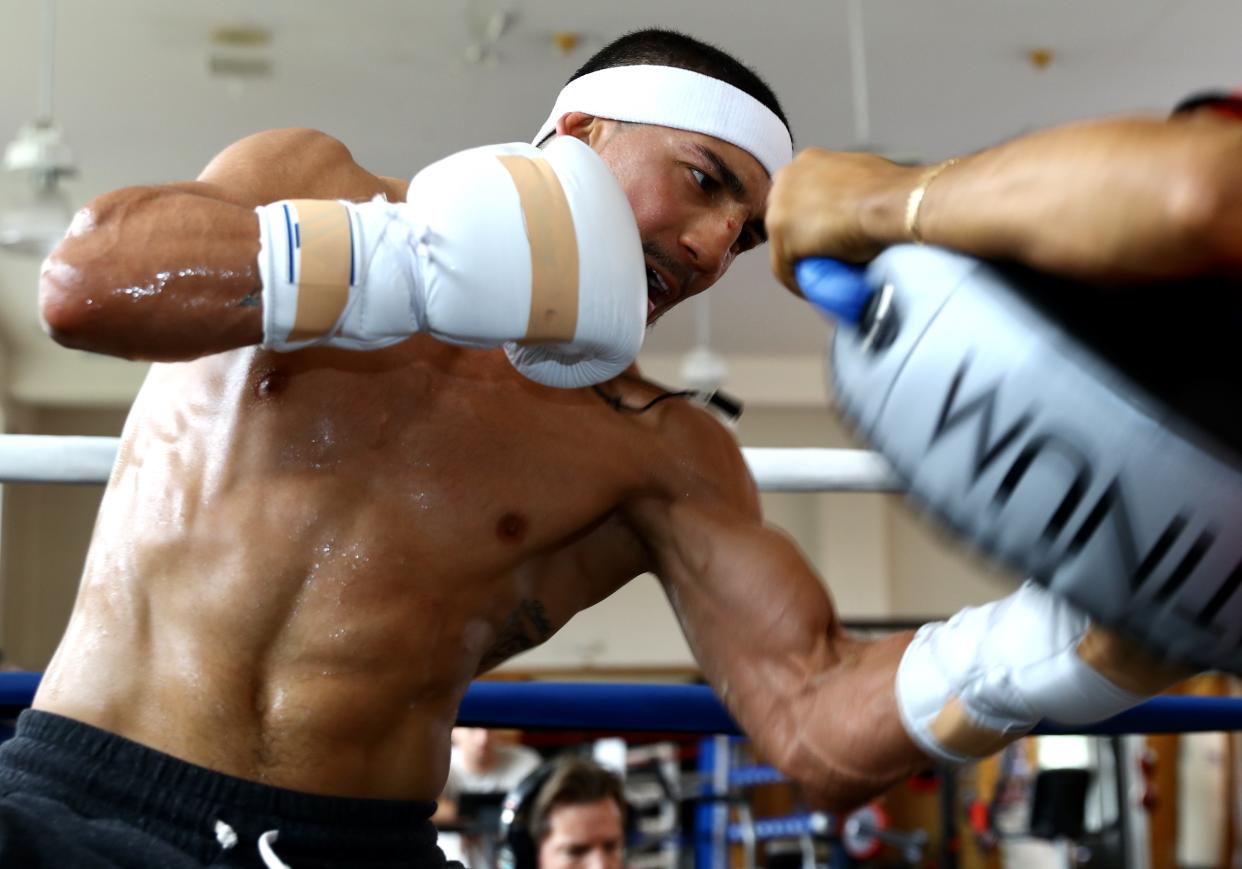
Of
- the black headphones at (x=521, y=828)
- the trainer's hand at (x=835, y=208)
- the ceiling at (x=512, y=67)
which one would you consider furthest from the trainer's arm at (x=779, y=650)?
the ceiling at (x=512, y=67)

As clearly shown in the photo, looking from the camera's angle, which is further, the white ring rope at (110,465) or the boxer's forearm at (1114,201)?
the white ring rope at (110,465)

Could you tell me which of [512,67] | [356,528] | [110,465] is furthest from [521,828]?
[512,67]

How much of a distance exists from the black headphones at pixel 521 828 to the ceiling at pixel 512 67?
283cm

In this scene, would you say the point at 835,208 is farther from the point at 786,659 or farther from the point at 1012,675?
the point at 786,659

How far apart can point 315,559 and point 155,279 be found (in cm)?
34

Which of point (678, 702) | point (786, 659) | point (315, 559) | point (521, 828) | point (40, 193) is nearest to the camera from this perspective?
point (315, 559)

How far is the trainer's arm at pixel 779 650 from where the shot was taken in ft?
4.11

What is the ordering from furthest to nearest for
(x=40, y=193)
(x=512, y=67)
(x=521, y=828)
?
(x=512, y=67) → (x=40, y=193) → (x=521, y=828)

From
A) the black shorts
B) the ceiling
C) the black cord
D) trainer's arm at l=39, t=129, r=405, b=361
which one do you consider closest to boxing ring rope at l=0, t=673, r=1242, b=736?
the black cord

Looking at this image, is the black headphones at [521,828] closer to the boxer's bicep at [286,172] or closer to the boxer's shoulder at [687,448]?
the boxer's shoulder at [687,448]

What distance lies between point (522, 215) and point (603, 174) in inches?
5.1

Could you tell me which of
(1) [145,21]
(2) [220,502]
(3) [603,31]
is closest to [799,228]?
(2) [220,502]

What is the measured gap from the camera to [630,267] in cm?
111

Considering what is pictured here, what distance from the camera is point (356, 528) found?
128 cm
